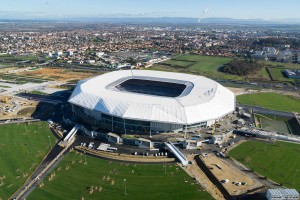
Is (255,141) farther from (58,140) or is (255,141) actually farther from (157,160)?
(58,140)

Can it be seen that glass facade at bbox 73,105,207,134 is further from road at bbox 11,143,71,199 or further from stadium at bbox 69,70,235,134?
road at bbox 11,143,71,199

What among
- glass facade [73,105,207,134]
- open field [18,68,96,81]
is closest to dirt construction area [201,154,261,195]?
glass facade [73,105,207,134]

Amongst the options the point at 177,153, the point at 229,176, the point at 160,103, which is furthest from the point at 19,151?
the point at 229,176

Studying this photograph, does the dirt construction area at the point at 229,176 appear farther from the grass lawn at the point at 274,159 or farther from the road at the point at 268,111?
the road at the point at 268,111

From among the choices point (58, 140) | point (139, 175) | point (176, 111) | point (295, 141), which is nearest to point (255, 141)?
point (295, 141)

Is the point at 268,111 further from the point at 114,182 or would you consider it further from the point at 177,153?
the point at 114,182

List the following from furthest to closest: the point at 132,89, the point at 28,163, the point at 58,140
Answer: the point at 132,89
the point at 58,140
the point at 28,163
